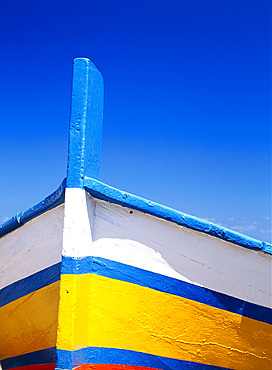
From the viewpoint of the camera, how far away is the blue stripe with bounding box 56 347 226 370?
6.20ft

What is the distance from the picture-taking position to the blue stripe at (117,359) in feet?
6.20

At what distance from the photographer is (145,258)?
7.02ft

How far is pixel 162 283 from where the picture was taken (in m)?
2.17

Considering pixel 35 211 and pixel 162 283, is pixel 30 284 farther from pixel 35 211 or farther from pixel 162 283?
pixel 162 283

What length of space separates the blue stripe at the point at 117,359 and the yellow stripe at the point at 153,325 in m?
0.03

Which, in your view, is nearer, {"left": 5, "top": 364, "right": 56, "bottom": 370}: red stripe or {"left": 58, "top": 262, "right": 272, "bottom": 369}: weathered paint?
{"left": 58, "top": 262, "right": 272, "bottom": 369}: weathered paint

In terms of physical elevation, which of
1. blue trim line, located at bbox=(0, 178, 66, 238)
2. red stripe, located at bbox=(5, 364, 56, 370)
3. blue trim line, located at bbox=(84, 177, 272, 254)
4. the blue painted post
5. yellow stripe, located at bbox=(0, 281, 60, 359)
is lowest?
red stripe, located at bbox=(5, 364, 56, 370)

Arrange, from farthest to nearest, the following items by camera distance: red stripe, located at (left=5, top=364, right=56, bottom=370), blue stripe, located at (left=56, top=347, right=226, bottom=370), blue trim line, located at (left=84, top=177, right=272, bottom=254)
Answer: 1. red stripe, located at (left=5, top=364, right=56, bottom=370)
2. blue trim line, located at (left=84, top=177, right=272, bottom=254)
3. blue stripe, located at (left=56, top=347, right=226, bottom=370)

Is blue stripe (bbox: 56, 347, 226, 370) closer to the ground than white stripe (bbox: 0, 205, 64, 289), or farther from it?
closer to the ground

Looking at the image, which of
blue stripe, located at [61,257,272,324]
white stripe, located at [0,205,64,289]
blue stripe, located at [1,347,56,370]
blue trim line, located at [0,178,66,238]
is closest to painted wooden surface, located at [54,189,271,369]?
blue stripe, located at [61,257,272,324]

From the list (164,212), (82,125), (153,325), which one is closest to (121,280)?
(153,325)

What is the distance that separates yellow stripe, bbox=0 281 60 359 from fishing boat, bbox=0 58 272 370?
0.01 m

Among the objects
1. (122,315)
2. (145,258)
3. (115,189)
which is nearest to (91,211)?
(115,189)

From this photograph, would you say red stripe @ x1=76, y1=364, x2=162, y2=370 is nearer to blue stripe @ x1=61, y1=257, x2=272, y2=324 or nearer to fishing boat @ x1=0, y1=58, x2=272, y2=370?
fishing boat @ x1=0, y1=58, x2=272, y2=370
